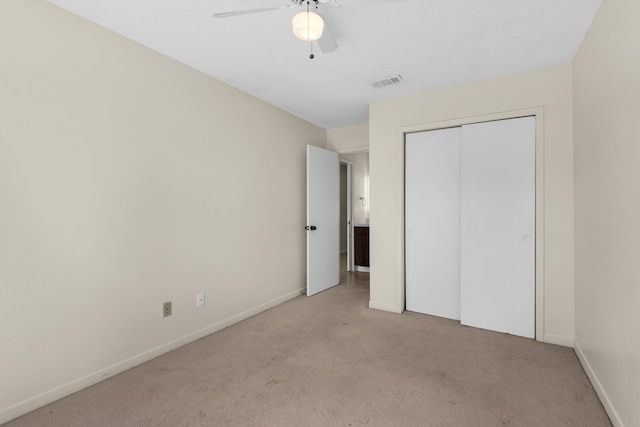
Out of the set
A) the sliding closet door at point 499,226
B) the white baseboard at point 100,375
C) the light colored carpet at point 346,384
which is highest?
the sliding closet door at point 499,226

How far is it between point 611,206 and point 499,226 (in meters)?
1.18

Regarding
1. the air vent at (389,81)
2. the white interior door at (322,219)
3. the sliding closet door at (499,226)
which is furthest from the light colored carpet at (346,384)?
the air vent at (389,81)

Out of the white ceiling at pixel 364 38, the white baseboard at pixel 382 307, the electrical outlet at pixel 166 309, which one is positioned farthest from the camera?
the white baseboard at pixel 382 307

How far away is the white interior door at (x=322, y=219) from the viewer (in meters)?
3.96

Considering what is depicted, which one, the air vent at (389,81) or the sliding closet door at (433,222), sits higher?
the air vent at (389,81)

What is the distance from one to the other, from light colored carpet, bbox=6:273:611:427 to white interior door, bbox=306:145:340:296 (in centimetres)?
122

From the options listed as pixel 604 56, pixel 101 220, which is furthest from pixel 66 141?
pixel 604 56

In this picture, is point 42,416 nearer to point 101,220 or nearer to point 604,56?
point 101,220

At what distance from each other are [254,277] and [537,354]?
106 inches

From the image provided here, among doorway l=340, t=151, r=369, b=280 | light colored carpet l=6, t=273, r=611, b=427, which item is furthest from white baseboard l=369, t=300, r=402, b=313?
doorway l=340, t=151, r=369, b=280

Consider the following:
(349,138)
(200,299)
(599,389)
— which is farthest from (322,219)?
(599,389)

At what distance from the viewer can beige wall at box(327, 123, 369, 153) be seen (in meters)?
4.40

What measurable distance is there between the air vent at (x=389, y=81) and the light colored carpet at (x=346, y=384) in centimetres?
244

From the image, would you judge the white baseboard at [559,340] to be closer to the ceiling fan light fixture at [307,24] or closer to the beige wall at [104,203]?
the beige wall at [104,203]
